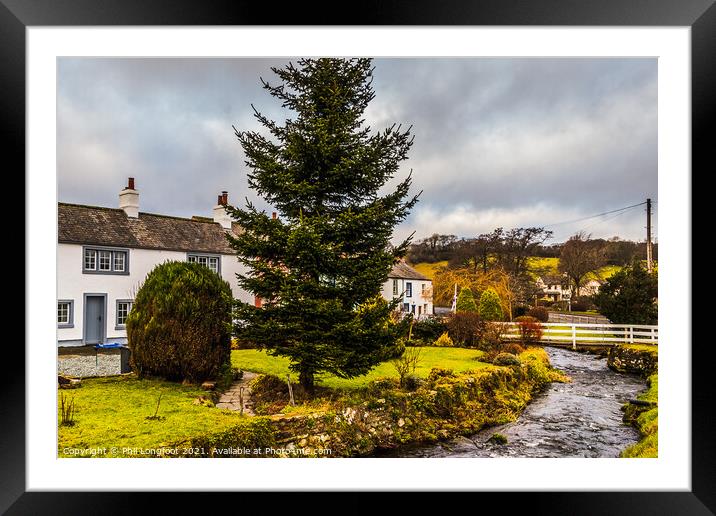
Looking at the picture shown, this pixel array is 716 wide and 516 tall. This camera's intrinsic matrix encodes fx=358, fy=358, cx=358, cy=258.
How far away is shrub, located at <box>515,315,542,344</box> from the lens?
14.5ft

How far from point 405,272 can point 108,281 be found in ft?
10.8

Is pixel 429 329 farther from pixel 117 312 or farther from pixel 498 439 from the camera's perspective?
pixel 117 312

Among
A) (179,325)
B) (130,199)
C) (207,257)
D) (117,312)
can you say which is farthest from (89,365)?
(130,199)

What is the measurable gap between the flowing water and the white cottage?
2839 mm

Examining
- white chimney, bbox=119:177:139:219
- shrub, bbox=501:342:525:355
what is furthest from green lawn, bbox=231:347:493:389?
white chimney, bbox=119:177:139:219

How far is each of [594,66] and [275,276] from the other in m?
3.90

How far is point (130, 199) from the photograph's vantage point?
382 cm

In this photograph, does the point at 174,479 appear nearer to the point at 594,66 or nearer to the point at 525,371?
the point at 525,371
